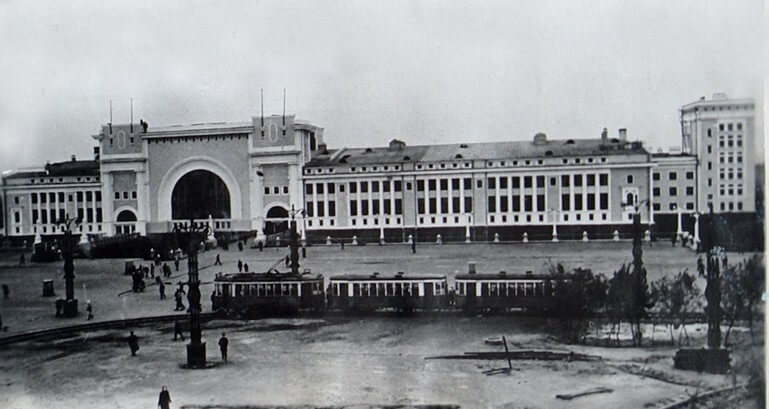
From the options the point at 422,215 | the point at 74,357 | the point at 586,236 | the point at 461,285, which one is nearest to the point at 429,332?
the point at 461,285

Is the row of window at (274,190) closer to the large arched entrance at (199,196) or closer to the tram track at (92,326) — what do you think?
the large arched entrance at (199,196)

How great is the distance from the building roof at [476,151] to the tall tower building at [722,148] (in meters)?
0.34

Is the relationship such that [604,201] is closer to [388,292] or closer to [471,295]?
[471,295]

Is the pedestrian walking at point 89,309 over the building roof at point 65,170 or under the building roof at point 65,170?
under

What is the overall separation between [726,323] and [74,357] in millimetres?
4339

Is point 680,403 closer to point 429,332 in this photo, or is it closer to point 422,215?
point 429,332

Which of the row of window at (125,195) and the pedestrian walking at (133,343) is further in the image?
the row of window at (125,195)

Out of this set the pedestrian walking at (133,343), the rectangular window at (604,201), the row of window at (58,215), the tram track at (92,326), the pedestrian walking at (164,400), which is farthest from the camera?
the row of window at (58,215)

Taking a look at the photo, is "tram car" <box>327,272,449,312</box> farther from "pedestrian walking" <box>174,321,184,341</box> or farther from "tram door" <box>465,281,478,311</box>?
"pedestrian walking" <box>174,321,184,341</box>

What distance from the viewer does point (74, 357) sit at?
175 inches

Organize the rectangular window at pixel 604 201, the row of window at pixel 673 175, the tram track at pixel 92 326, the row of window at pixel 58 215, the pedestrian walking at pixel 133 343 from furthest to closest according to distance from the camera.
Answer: the row of window at pixel 58 215
the tram track at pixel 92 326
the pedestrian walking at pixel 133 343
the rectangular window at pixel 604 201
the row of window at pixel 673 175

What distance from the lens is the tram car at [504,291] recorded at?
4.43m

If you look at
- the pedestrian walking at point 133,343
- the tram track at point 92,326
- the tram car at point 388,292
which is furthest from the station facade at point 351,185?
the pedestrian walking at point 133,343

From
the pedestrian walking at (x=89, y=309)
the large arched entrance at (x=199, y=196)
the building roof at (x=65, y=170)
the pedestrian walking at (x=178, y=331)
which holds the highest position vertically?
the building roof at (x=65, y=170)
